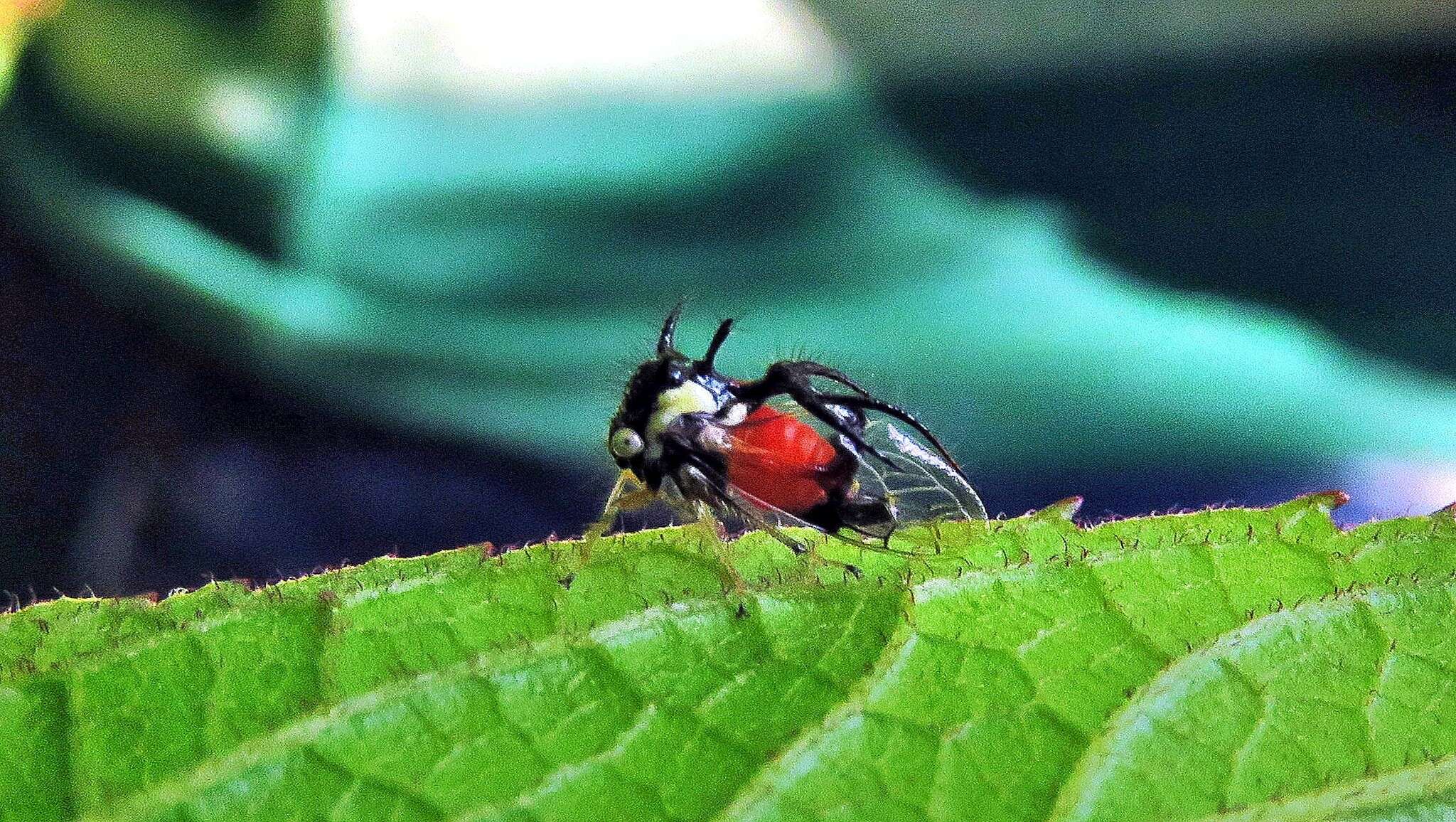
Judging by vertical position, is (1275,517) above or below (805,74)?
below

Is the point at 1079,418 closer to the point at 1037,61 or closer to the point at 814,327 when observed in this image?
the point at 814,327

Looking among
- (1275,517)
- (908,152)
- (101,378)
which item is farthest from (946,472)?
(101,378)

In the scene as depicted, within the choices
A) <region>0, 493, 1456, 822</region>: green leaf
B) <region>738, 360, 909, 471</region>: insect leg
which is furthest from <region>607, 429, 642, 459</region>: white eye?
<region>0, 493, 1456, 822</region>: green leaf

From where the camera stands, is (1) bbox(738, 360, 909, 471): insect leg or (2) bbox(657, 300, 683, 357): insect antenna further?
(2) bbox(657, 300, 683, 357): insect antenna

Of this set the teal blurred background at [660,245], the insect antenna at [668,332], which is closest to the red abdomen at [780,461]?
the insect antenna at [668,332]

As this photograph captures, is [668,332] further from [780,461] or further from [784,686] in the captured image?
[784,686]

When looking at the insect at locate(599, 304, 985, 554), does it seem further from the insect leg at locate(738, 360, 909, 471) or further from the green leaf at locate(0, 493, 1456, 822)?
the green leaf at locate(0, 493, 1456, 822)

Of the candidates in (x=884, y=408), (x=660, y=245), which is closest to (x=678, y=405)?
(x=884, y=408)
